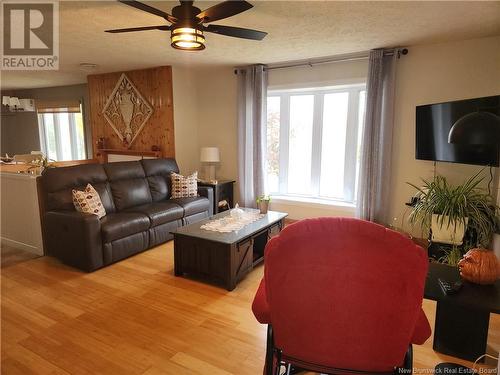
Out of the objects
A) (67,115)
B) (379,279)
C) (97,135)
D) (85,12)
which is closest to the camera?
(379,279)

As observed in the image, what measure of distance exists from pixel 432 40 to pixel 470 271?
2.93m

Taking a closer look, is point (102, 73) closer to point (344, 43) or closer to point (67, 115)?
point (67, 115)

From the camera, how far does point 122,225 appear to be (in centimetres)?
335

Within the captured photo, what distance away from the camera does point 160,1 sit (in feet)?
8.25

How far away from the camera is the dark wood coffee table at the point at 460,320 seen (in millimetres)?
1772

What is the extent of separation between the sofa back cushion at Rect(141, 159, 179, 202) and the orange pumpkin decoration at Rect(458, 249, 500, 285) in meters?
3.66

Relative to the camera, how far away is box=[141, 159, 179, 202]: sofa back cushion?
4426 millimetres

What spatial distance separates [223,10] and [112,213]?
8.67 ft

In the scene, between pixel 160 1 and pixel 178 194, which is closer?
pixel 160 1

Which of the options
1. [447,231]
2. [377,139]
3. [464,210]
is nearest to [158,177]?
[377,139]

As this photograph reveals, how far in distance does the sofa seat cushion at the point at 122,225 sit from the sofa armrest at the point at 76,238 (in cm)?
8

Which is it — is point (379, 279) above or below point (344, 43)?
below

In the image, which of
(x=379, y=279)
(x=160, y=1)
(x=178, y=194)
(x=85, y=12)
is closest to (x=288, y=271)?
(x=379, y=279)

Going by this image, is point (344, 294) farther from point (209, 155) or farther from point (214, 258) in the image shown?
point (209, 155)
